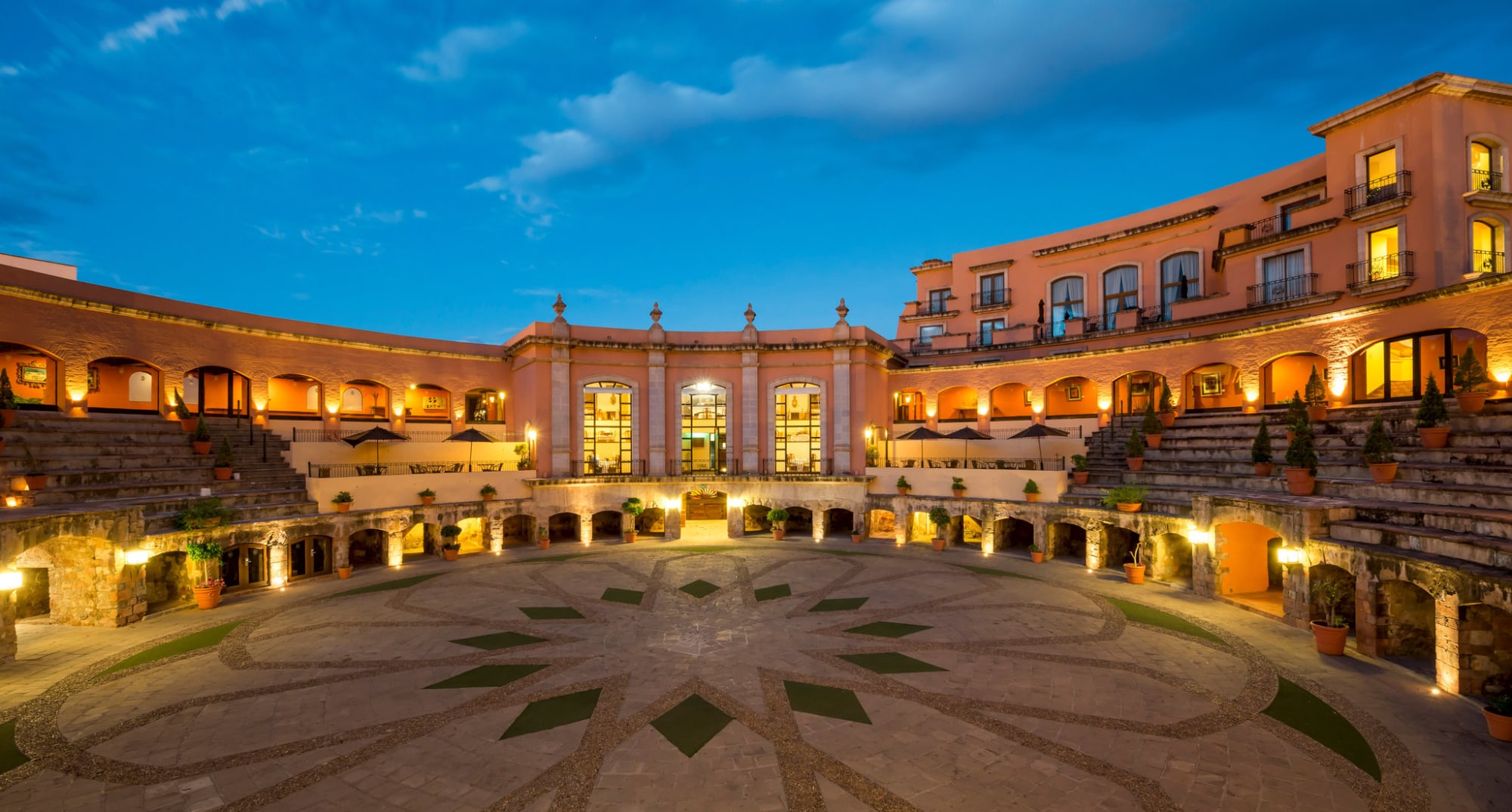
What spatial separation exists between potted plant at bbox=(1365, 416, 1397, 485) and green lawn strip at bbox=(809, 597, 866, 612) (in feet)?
42.2

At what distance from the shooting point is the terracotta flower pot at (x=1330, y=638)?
37.1 feet

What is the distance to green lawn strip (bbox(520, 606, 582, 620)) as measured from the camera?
14375 millimetres

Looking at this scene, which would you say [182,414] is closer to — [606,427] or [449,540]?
[449,540]

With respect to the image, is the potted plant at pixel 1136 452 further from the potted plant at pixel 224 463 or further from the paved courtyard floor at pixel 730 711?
the potted plant at pixel 224 463

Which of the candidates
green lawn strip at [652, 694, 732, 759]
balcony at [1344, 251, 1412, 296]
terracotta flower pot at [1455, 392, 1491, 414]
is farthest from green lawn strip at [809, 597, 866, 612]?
balcony at [1344, 251, 1412, 296]

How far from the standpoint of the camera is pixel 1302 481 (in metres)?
15.3

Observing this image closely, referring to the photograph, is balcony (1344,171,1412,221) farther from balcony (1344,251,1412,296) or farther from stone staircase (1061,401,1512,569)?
stone staircase (1061,401,1512,569)

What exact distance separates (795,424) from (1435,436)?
2015 cm

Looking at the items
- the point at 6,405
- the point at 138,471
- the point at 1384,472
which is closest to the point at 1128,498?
the point at 1384,472

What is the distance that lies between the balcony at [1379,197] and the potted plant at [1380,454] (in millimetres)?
12112

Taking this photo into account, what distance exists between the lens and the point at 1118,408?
27.0m

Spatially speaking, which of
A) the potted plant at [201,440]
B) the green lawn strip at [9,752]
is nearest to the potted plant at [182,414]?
the potted plant at [201,440]

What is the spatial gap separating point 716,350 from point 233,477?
18.2m

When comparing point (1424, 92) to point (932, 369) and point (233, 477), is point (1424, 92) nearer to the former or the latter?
point (932, 369)
